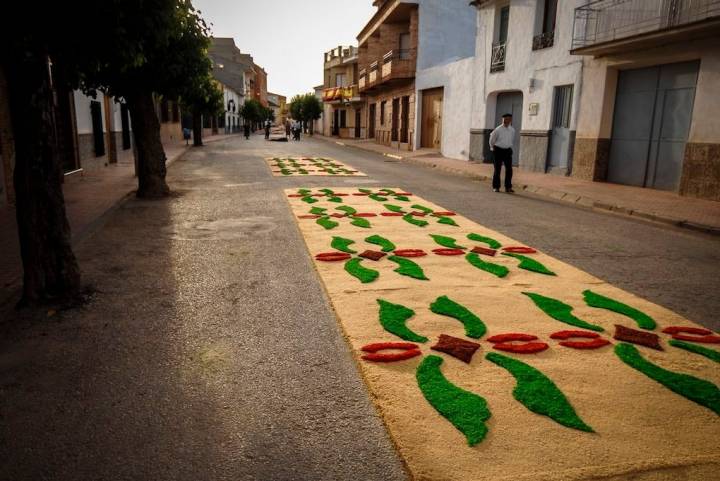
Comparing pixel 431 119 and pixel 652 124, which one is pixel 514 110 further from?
pixel 431 119

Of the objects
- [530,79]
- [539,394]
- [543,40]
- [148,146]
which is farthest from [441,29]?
[539,394]

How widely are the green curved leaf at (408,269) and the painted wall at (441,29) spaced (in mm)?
24939

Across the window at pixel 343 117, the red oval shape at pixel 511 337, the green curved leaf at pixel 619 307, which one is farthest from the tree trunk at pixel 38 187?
the window at pixel 343 117

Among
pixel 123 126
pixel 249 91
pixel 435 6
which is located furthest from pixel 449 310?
pixel 249 91

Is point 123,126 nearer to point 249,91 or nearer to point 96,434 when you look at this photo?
point 96,434

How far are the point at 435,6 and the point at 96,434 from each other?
29.7 m

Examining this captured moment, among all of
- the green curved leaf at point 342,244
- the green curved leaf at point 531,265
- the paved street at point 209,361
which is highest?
A: the green curved leaf at point 531,265

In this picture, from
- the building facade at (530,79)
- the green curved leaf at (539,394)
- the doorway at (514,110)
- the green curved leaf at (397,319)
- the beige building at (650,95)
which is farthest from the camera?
the doorway at (514,110)

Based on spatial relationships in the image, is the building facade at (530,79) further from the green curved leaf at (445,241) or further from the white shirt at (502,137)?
the green curved leaf at (445,241)

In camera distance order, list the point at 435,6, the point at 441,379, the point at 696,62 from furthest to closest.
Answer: the point at 435,6 → the point at 696,62 → the point at 441,379

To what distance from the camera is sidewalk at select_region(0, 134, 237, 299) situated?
17.5ft

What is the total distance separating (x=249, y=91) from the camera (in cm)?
9594

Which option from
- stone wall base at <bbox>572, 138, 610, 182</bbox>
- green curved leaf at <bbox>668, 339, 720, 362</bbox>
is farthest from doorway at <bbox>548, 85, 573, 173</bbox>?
green curved leaf at <bbox>668, 339, 720, 362</bbox>

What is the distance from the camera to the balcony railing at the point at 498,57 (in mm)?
19469
